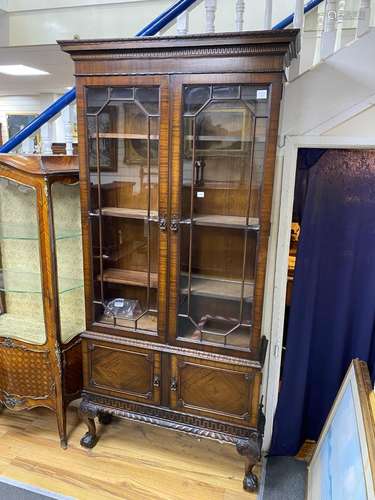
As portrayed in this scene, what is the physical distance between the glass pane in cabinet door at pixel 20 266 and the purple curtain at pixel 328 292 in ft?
4.77

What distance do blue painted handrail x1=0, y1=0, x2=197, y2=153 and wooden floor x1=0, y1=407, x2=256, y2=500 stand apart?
1723mm

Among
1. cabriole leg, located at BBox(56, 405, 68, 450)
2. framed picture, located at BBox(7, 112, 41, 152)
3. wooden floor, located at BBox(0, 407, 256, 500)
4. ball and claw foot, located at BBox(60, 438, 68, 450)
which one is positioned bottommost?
wooden floor, located at BBox(0, 407, 256, 500)

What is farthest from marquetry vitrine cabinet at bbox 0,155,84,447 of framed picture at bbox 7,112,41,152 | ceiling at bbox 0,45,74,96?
framed picture at bbox 7,112,41,152

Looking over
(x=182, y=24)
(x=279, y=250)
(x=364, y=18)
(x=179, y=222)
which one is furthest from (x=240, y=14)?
(x=279, y=250)

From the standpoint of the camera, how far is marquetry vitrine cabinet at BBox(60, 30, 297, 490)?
58.7 inches

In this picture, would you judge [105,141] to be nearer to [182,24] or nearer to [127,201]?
[127,201]

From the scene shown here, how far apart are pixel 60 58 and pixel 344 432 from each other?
389 cm

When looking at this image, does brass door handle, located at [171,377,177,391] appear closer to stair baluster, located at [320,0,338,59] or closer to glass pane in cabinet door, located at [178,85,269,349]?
glass pane in cabinet door, located at [178,85,269,349]

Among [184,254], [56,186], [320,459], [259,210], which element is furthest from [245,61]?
[320,459]

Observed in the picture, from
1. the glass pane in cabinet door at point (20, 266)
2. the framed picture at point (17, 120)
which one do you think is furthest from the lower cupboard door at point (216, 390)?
the framed picture at point (17, 120)

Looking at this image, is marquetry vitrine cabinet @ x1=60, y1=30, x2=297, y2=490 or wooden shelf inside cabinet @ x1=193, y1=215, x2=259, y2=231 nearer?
marquetry vitrine cabinet @ x1=60, y1=30, x2=297, y2=490

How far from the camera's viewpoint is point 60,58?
3.57 meters

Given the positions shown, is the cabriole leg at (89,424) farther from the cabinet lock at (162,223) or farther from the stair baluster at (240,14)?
the stair baluster at (240,14)

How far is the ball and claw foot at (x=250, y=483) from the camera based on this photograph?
182 centimetres
